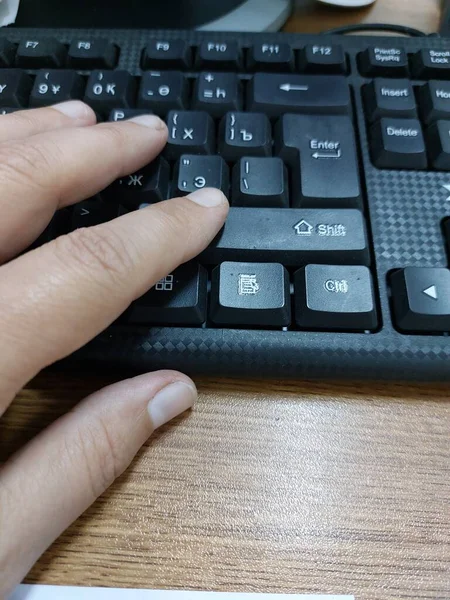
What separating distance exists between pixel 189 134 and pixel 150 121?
0.03 m

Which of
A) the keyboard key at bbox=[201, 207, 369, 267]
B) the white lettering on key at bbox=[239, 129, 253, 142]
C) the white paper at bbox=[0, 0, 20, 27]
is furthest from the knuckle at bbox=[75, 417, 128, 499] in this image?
the white paper at bbox=[0, 0, 20, 27]

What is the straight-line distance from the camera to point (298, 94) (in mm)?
432

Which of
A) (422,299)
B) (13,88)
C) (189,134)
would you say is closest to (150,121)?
(189,134)

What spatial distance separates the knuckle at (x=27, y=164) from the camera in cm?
37

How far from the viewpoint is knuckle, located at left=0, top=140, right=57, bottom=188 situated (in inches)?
14.4

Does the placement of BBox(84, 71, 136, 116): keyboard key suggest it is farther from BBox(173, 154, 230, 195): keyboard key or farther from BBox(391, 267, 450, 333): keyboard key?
BBox(391, 267, 450, 333): keyboard key

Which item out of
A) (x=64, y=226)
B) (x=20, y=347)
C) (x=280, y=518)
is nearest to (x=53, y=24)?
(x=64, y=226)

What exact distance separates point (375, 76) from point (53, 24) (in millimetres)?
336

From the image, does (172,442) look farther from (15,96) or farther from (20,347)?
(15,96)

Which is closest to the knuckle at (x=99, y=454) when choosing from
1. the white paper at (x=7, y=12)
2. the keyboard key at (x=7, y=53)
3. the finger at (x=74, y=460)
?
the finger at (x=74, y=460)

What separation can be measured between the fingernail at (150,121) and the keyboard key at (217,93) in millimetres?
41

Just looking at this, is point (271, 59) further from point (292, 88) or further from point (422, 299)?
point (422, 299)

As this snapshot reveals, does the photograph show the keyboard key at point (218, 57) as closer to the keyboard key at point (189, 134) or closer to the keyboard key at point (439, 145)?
the keyboard key at point (189, 134)

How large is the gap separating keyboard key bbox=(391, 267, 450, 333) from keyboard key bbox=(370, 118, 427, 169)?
0.32ft
